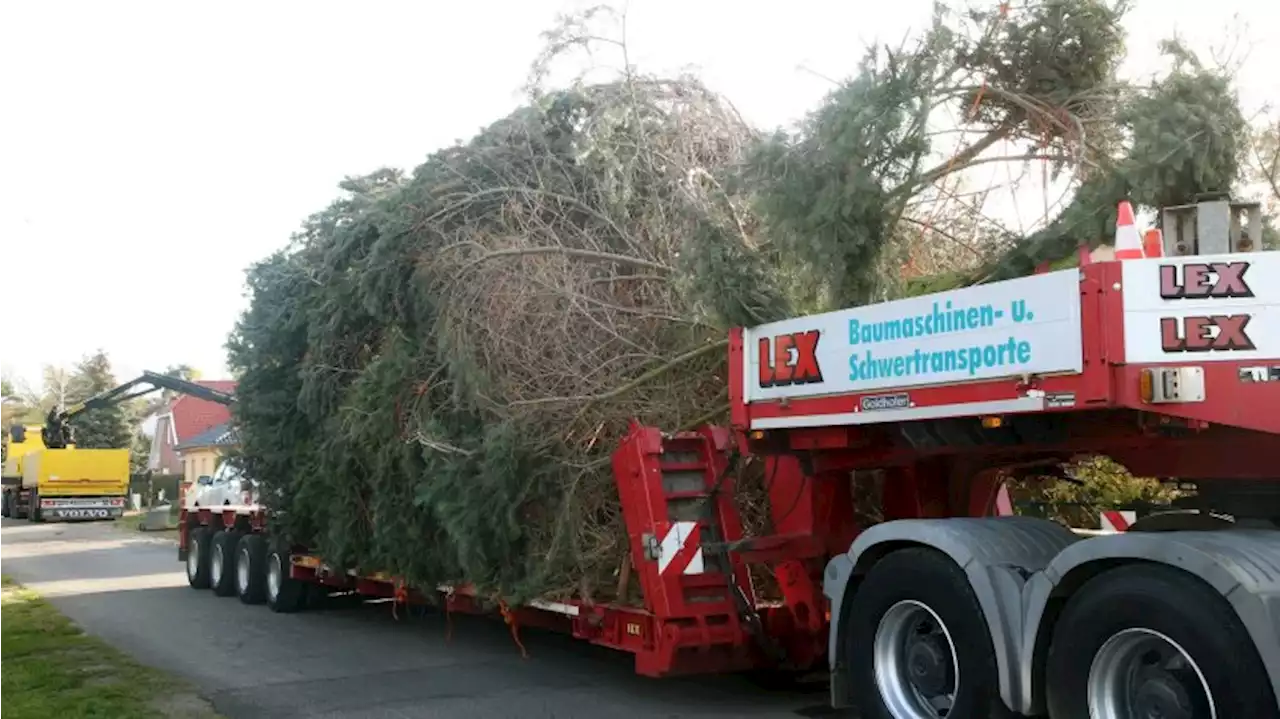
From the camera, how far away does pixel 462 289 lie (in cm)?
1020

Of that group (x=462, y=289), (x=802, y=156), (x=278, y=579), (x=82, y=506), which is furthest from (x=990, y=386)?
(x=82, y=506)

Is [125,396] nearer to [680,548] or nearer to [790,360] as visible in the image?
[680,548]

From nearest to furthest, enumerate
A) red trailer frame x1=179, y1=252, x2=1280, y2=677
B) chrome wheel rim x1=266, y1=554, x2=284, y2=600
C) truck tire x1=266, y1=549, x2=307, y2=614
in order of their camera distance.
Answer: red trailer frame x1=179, y1=252, x2=1280, y2=677
truck tire x1=266, y1=549, x2=307, y2=614
chrome wheel rim x1=266, y1=554, x2=284, y2=600

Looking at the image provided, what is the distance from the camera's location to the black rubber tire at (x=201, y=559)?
1792 centimetres

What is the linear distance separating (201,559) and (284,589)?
142 inches

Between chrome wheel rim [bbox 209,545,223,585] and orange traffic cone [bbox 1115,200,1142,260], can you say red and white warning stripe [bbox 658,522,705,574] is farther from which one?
chrome wheel rim [bbox 209,545,223,585]

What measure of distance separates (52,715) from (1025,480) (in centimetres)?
700

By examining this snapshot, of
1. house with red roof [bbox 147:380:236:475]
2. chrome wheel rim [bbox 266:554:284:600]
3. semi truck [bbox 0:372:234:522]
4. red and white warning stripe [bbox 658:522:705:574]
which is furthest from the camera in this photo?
house with red roof [bbox 147:380:236:475]

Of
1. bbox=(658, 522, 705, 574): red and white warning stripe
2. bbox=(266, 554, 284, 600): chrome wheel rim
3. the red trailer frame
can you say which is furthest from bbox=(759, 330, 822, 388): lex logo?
bbox=(266, 554, 284, 600): chrome wheel rim

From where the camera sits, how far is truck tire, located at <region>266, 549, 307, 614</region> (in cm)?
1499

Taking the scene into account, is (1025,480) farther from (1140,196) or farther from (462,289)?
(462,289)

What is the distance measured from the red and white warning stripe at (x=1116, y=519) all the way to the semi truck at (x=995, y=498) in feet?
1.70

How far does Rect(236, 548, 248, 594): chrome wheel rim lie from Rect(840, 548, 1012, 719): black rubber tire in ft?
38.0

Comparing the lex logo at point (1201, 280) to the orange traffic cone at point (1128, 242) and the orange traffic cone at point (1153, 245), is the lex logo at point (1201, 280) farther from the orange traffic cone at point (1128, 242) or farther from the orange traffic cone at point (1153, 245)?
the orange traffic cone at point (1153, 245)
